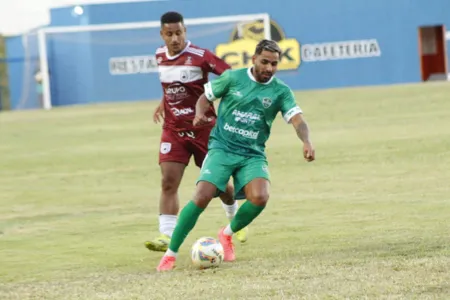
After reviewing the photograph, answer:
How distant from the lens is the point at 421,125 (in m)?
22.7

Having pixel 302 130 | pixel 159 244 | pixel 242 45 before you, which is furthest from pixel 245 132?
pixel 242 45

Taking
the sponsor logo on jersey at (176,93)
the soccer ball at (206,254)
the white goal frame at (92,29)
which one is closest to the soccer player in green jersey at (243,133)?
the soccer ball at (206,254)

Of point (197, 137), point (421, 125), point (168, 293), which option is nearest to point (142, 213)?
point (197, 137)

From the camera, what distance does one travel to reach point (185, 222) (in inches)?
343

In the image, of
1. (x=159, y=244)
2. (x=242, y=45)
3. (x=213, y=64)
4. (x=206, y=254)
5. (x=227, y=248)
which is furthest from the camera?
(x=242, y=45)

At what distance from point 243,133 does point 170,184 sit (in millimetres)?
1281

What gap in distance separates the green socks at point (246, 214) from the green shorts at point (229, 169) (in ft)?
0.48

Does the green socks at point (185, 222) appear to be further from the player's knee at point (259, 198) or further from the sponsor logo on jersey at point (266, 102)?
the sponsor logo on jersey at point (266, 102)

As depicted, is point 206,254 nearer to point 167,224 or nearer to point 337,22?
point 167,224

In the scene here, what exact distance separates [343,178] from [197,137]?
5.38 metres

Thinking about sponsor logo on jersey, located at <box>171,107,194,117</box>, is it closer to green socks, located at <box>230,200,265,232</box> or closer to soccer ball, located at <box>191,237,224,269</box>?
green socks, located at <box>230,200,265,232</box>

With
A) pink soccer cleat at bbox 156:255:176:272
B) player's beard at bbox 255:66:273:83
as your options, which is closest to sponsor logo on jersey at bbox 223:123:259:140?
player's beard at bbox 255:66:273:83

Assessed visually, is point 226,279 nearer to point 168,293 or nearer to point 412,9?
point 168,293

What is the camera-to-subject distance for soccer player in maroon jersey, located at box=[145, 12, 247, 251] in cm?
995
